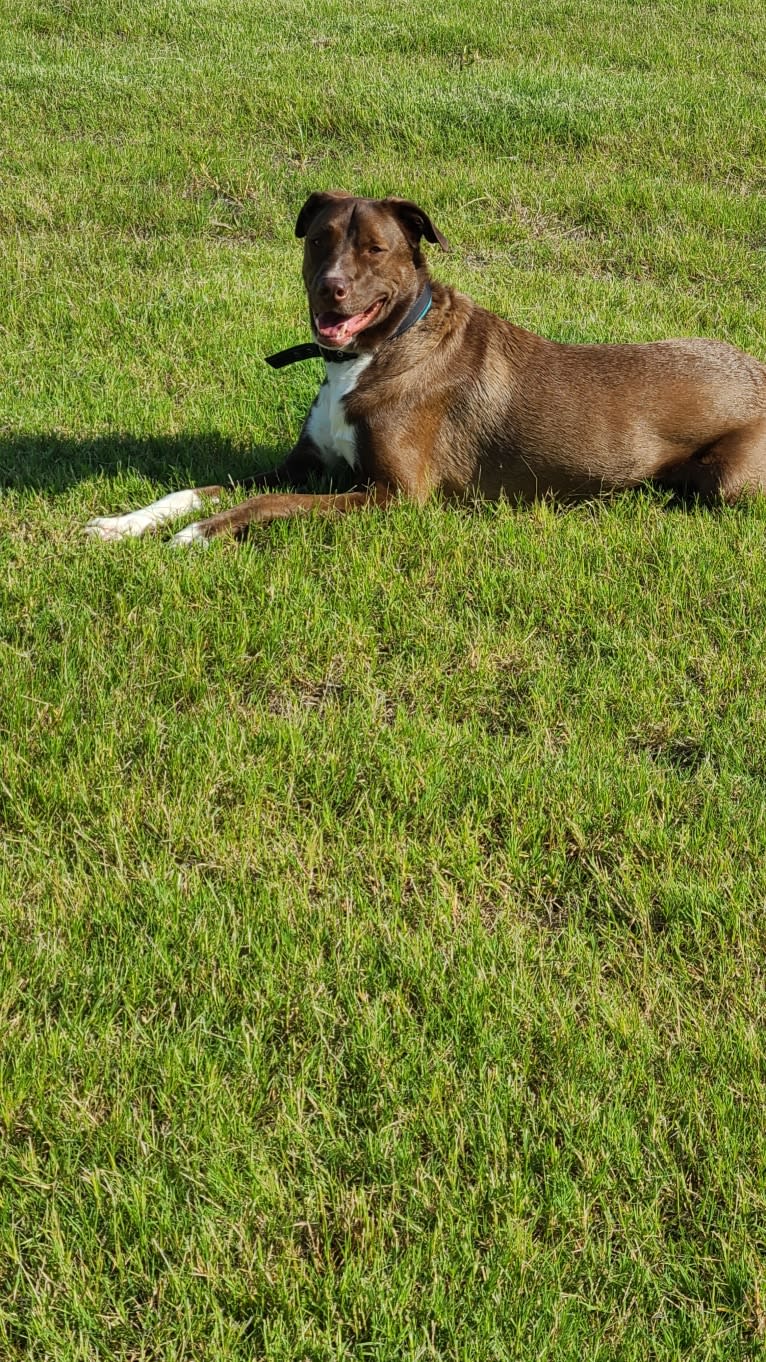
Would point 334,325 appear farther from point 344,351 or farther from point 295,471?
point 295,471

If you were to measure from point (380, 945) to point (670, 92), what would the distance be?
999cm

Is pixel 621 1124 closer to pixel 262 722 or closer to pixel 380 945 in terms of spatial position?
pixel 380 945

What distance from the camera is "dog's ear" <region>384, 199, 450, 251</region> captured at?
4730mm

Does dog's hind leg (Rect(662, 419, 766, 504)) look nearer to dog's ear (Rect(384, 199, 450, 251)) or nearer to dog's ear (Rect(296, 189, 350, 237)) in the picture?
dog's ear (Rect(384, 199, 450, 251))

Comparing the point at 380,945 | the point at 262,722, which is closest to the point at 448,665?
the point at 262,722

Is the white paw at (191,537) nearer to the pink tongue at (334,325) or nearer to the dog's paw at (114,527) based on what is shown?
the dog's paw at (114,527)

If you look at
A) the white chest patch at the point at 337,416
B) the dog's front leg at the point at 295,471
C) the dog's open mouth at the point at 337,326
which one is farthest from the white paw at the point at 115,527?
the dog's open mouth at the point at 337,326

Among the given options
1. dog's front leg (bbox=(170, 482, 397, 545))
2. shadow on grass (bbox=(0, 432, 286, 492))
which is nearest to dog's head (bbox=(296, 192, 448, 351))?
dog's front leg (bbox=(170, 482, 397, 545))

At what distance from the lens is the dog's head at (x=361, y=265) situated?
14.9ft

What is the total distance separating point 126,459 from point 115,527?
2.49 ft

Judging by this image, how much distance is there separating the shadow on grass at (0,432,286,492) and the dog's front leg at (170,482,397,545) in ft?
1.61

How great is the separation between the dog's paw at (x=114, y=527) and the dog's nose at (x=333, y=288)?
1.09m

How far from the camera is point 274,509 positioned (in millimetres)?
4488

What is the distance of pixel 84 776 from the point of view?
319cm
